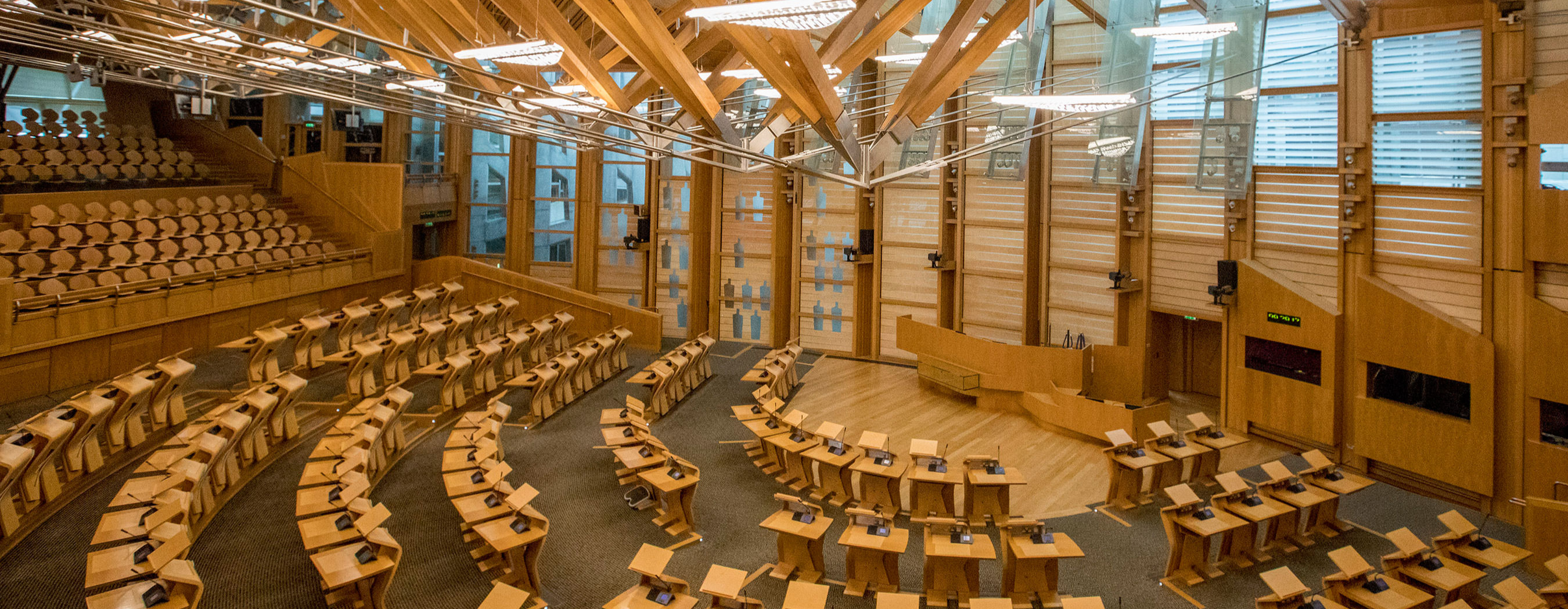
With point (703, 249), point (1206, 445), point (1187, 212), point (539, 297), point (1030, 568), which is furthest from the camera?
point (703, 249)

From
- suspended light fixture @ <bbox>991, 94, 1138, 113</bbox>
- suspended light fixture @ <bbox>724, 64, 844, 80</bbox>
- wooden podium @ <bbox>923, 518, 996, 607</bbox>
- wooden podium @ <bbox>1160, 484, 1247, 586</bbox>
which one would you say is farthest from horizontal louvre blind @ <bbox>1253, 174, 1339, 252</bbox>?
wooden podium @ <bbox>923, 518, 996, 607</bbox>

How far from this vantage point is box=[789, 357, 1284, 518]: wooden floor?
903cm

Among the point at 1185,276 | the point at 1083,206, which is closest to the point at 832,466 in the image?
the point at 1185,276

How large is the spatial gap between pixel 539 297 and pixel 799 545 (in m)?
9.74

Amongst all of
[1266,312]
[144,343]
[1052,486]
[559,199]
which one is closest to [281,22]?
[559,199]

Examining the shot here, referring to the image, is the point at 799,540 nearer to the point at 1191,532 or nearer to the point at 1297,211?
the point at 1191,532

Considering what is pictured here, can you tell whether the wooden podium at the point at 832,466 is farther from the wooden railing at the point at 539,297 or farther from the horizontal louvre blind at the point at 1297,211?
the wooden railing at the point at 539,297

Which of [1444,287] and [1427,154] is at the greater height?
[1427,154]

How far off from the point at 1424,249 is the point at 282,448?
1150 cm

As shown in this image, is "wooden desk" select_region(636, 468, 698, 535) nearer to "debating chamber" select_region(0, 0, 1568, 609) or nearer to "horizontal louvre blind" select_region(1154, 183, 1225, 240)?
"debating chamber" select_region(0, 0, 1568, 609)

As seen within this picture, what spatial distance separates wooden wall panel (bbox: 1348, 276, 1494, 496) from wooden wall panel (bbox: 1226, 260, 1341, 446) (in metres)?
0.25

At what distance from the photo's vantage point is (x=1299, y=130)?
1015 centimetres

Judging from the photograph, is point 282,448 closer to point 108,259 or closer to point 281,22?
point 108,259

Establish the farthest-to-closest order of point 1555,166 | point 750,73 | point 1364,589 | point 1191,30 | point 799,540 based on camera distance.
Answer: point 750,73 → point 1555,166 → point 1191,30 → point 799,540 → point 1364,589
